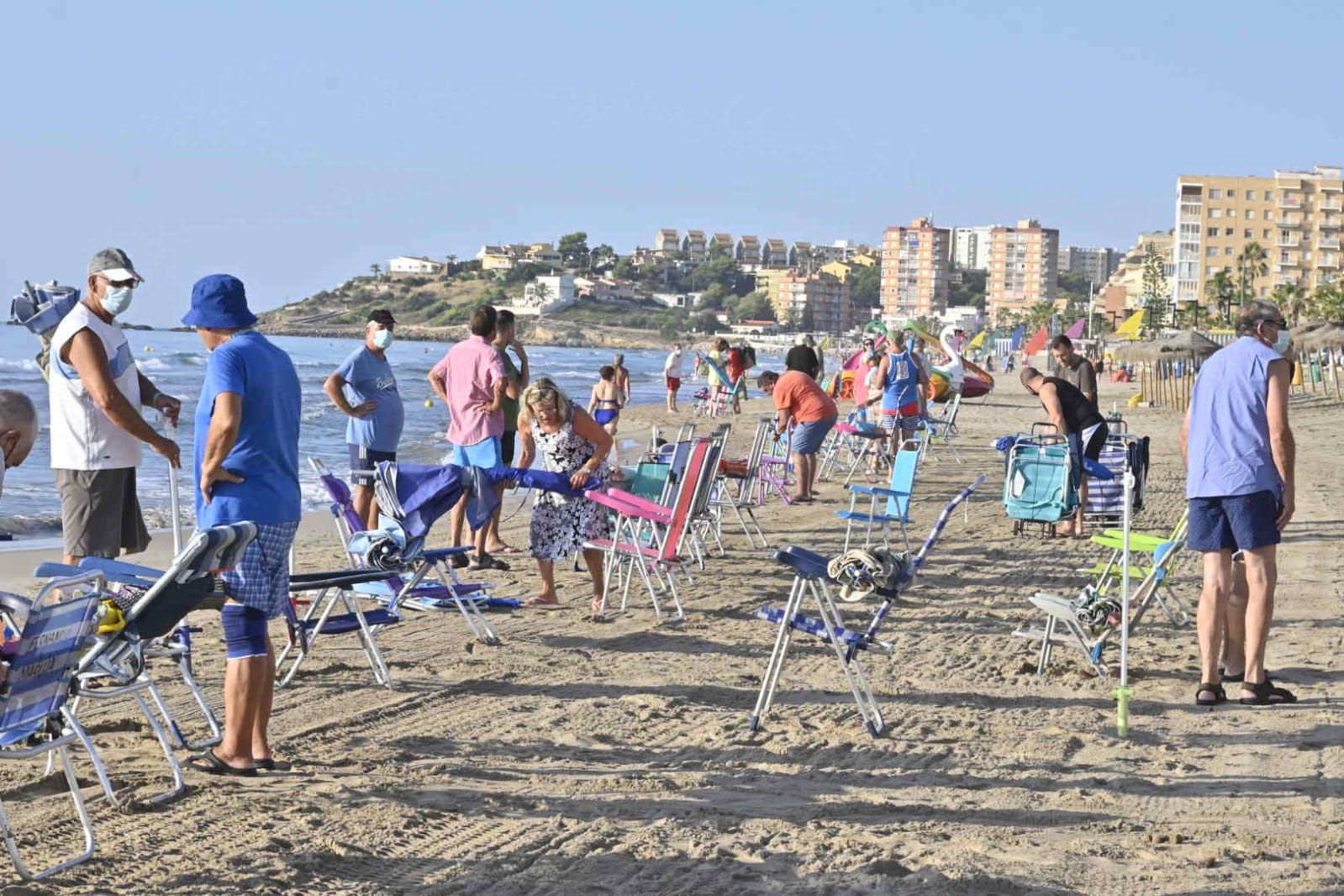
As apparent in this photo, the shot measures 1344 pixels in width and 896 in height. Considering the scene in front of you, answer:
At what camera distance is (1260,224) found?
12569cm

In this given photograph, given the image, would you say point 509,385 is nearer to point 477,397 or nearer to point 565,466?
point 477,397

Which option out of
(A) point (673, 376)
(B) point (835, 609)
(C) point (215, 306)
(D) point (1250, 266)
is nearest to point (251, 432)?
(C) point (215, 306)

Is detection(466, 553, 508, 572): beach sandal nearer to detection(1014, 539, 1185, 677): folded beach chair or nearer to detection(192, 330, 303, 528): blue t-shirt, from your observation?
detection(1014, 539, 1185, 677): folded beach chair

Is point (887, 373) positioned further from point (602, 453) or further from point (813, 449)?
point (602, 453)

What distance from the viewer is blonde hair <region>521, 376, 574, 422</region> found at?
26.2 ft

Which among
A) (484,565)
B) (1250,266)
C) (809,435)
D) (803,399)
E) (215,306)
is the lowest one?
(484,565)

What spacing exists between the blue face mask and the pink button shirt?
3.28 m

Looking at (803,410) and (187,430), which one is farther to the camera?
(187,430)

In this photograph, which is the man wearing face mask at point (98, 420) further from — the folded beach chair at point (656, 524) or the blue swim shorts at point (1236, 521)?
the blue swim shorts at point (1236, 521)

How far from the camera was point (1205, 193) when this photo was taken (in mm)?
126125

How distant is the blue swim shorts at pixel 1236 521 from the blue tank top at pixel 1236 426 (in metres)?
0.03

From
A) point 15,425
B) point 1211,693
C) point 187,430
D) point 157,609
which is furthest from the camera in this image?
point 187,430

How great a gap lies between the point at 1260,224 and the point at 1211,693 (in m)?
129

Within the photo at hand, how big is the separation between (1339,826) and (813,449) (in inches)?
353
